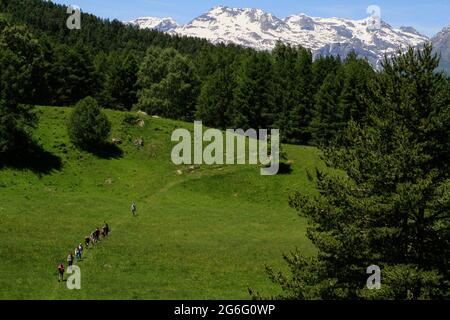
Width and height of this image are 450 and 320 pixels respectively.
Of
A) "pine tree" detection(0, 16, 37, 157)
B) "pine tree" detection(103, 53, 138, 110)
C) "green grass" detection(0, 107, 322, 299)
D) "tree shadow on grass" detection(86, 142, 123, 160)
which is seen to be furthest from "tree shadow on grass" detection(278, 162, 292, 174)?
"pine tree" detection(103, 53, 138, 110)

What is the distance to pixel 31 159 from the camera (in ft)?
247

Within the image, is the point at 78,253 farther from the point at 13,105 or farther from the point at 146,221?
the point at 13,105

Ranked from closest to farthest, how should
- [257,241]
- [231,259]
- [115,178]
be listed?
[231,259] < [257,241] < [115,178]

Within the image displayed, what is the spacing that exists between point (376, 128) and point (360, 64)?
96638 millimetres

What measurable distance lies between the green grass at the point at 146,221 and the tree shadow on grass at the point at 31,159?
118 centimetres

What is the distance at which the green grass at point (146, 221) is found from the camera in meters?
40.4

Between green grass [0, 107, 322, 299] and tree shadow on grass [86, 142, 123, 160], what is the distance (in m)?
1.24

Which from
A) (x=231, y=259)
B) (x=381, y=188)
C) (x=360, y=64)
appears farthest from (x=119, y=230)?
(x=360, y=64)

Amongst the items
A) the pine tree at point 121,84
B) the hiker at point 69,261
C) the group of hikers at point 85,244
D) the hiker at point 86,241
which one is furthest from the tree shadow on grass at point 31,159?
the pine tree at point 121,84

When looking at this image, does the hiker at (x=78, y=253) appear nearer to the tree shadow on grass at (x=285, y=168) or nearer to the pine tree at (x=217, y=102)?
the tree shadow on grass at (x=285, y=168)

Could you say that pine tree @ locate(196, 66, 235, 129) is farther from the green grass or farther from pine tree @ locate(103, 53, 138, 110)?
pine tree @ locate(103, 53, 138, 110)

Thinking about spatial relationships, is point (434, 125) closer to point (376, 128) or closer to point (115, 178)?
point (376, 128)

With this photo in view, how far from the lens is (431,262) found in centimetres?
2364

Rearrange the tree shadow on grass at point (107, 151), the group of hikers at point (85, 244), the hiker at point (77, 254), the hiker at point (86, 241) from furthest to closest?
the tree shadow on grass at point (107, 151)
the hiker at point (86, 241)
the hiker at point (77, 254)
the group of hikers at point (85, 244)
